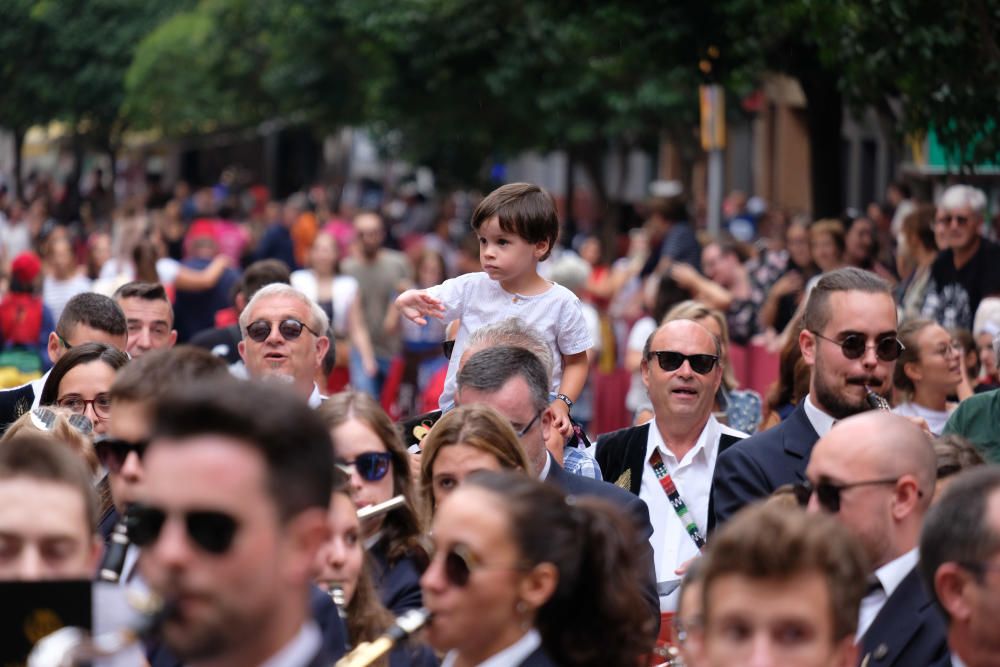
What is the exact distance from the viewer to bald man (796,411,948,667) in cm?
485

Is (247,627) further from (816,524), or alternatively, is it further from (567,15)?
(567,15)

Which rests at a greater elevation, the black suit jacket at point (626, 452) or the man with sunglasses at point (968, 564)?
→ the man with sunglasses at point (968, 564)

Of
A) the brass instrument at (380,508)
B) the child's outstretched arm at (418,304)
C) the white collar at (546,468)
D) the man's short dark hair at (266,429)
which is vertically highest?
the man's short dark hair at (266,429)

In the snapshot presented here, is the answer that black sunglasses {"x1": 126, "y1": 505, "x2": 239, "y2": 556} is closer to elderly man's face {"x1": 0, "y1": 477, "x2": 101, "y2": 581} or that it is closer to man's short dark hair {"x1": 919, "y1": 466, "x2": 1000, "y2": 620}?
elderly man's face {"x1": 0, "y1": 477, "x2": 101, "y2": 581}

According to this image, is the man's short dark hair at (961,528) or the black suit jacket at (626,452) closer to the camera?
the man's short dark hair at (961,528)

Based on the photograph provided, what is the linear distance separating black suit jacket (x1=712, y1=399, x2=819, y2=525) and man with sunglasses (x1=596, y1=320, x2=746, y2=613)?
1.81ft

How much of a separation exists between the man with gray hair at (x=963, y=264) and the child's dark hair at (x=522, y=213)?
4278 millimetres

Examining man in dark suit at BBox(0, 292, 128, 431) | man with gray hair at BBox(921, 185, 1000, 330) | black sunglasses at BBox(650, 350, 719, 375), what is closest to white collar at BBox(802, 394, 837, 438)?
black sunglasses at BBox(650, 350, 719, 375)

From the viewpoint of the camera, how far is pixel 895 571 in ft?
16.3

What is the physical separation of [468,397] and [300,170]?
44653mm

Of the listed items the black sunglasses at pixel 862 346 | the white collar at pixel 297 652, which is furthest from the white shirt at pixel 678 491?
the white collar at pixel 297 652

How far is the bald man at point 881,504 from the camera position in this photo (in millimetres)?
4852

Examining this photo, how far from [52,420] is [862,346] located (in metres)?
2.89

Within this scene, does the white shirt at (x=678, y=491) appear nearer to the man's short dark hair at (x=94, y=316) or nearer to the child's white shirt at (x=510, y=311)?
the child's white shirt at (x=510, y=311)
